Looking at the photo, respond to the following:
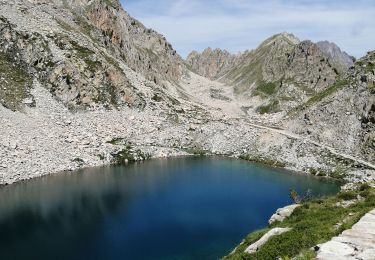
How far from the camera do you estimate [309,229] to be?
91.6 feet

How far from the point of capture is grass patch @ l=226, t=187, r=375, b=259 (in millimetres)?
25516

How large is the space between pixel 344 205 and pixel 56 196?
52199 mm

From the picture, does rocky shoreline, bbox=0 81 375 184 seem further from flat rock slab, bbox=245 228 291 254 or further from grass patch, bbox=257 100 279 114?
grass patch, bbox=257 100 279 114

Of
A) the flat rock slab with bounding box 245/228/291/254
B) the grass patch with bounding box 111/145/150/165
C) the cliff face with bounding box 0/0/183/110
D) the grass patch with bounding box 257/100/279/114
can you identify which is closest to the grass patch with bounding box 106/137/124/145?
the grass patch with bounding box 111/145/150/165

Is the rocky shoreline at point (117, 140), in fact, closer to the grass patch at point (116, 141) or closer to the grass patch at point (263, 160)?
the grass patch at point (116, 141)

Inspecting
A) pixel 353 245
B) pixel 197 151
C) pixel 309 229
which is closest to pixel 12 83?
pixel 197 151

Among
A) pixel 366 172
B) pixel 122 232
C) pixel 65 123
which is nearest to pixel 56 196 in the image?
pixel 122 232

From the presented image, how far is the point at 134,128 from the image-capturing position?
396ft

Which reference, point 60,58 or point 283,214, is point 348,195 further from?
point 60,58

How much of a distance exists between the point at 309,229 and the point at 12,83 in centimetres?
10201

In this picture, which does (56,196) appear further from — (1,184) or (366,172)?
(366,172)

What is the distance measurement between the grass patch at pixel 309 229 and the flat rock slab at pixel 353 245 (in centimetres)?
80

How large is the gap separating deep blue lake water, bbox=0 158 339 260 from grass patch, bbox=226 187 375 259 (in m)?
17.0

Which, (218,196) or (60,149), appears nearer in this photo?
(218,196)
